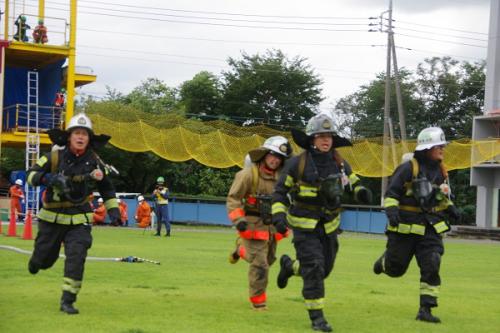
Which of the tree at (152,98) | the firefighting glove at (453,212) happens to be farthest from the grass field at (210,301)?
the tree at (152,98)

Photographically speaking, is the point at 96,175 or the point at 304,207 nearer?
the point at 304,207

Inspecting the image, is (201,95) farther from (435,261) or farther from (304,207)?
(304,207)

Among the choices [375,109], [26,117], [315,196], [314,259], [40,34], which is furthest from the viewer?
[375,109]

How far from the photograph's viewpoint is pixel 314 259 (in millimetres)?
8906

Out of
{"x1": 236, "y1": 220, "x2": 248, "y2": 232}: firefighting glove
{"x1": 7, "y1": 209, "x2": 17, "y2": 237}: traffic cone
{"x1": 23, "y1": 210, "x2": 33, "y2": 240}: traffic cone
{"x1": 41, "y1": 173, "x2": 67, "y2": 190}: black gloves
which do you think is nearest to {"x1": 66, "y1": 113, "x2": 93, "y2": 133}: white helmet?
{"x1": 41, "y1": 173, "x2": 67, "y2": 190}: black gloves

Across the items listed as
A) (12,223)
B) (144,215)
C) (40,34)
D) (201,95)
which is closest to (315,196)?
(12,223)

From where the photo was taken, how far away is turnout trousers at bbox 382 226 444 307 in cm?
970

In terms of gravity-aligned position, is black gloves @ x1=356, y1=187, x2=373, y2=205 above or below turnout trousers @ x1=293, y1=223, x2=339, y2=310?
above

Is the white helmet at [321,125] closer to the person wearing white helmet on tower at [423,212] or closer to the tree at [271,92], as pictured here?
the person wearing white helmet on tower at [423,212]

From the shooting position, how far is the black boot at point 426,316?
31.3ft

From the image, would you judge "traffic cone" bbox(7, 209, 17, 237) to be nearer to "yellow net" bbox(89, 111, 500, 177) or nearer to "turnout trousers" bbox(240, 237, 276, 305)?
"yellow net" bbox(89, 111, 500, 177)

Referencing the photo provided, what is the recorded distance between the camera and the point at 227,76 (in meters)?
68.6

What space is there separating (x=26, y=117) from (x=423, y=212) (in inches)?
1140

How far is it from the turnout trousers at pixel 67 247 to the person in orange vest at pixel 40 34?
2676 cm
